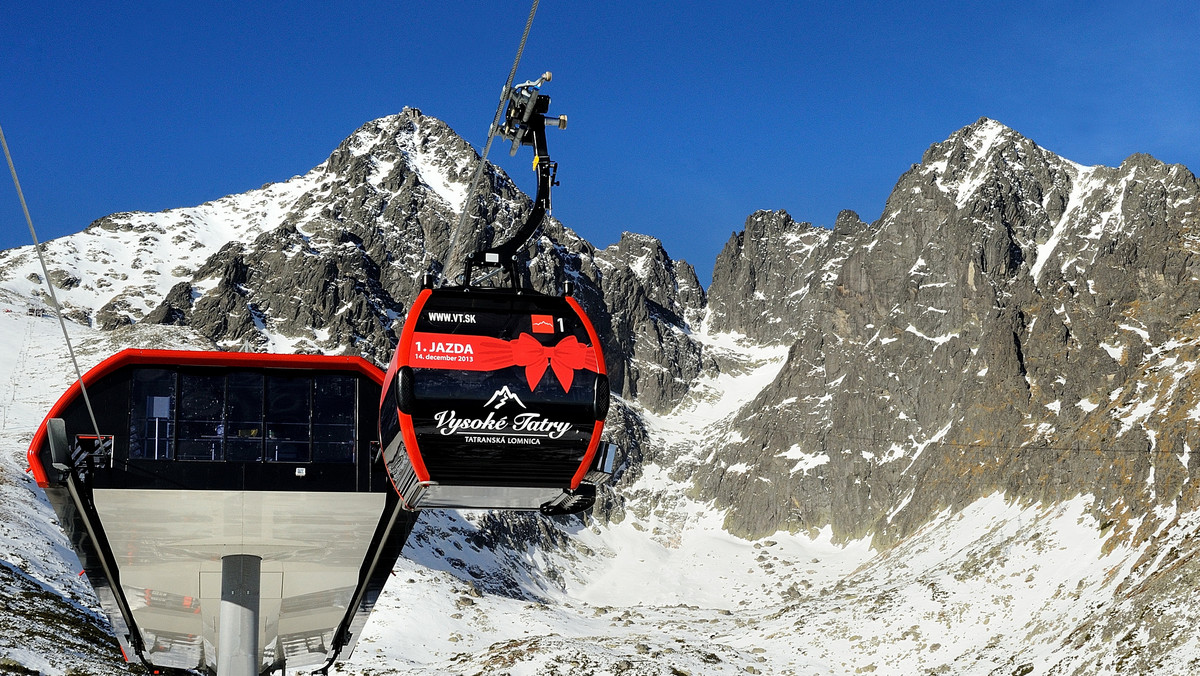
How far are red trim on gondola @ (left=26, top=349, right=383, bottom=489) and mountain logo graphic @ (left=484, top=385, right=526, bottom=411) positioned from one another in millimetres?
7777

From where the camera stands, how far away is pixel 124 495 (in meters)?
27.5

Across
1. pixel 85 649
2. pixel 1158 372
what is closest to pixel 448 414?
pixel 85 649

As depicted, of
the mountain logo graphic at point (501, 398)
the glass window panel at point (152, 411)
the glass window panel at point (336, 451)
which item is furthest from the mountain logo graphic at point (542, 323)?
the glass window panel at point (152, 411)

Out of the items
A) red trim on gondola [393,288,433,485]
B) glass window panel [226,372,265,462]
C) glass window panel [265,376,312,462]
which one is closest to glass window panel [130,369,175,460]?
glass window panel [226,372,265,462]

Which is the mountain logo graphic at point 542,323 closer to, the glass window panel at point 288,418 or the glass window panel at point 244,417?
the glass window panel at point 288,418

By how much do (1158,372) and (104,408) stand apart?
162m

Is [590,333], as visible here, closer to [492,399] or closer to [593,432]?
[593,432]

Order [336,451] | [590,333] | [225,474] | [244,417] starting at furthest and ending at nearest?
[336,451], [244,417], [225,474], [590,333]

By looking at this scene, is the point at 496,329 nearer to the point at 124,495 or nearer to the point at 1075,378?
the point at 124,495

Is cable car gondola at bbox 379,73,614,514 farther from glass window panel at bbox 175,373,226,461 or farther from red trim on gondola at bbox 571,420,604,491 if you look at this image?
glass window panel at bbox 175,373,226,461

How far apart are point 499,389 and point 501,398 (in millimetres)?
165

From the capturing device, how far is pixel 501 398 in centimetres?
2064

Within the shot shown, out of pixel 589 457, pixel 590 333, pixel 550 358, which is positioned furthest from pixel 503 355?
pixel 589 457

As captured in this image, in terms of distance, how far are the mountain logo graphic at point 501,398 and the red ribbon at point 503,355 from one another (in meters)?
0.38
